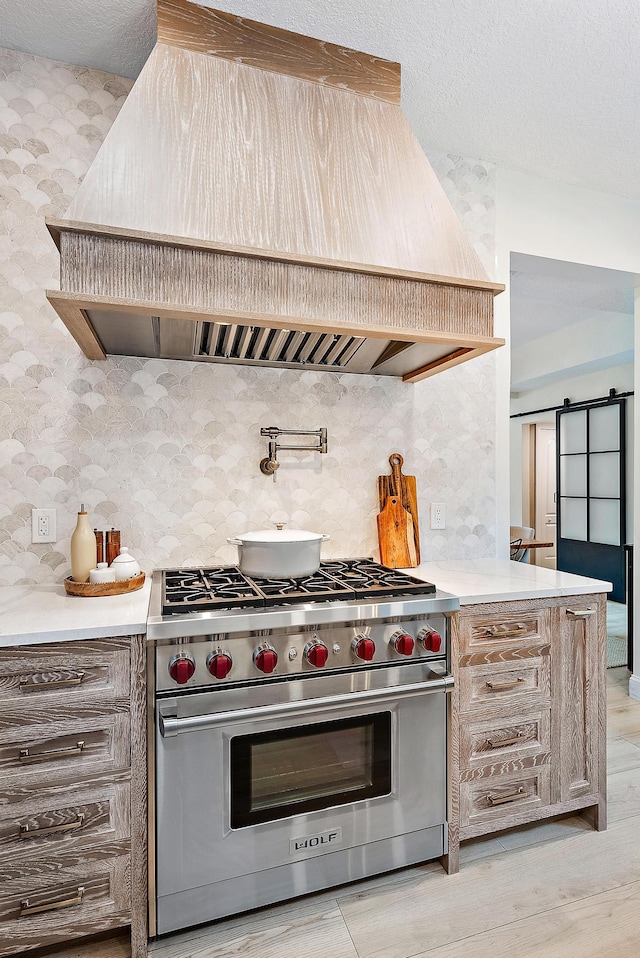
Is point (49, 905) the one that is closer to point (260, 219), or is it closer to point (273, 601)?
point (273, 601)

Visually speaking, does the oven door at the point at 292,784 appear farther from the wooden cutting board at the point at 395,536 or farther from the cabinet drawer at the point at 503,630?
the wooden cutting board at the point at 395,536

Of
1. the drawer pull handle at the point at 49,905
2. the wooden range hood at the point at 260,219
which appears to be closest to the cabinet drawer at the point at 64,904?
the drawer pull handle at the point at 49,905

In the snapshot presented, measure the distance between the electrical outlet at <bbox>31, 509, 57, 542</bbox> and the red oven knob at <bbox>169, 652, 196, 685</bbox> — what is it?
2.56 ft

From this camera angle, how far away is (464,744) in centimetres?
186

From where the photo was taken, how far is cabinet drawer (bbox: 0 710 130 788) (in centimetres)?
140

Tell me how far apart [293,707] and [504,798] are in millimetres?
903

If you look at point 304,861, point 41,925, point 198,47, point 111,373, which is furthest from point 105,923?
point 198,47

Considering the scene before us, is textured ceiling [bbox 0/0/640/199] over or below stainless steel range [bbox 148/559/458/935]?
over

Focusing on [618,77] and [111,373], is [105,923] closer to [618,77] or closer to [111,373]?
[111,373]

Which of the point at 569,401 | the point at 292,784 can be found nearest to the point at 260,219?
the point at 292,784

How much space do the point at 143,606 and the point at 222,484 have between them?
25.8 inches

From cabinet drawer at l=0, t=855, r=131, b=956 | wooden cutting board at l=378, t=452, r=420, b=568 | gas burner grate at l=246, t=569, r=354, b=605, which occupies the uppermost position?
wooden cutting board at l=378, t=452, r=420, b=568

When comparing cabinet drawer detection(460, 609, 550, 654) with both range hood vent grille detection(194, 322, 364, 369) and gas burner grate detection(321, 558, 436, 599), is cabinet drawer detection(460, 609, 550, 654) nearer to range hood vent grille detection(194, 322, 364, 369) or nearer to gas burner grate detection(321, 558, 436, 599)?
gas burner grate detection(321, 558, 436, 599)

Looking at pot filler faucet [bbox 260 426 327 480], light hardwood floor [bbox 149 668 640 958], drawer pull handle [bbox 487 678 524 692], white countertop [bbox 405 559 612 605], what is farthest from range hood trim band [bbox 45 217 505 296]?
light hardwood floor [bbox 149 668 640 958]
